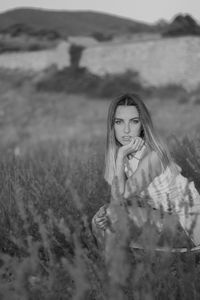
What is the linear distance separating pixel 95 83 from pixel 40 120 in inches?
85.0

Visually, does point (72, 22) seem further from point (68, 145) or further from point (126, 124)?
point (126, 124)

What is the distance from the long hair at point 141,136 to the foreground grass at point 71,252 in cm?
14

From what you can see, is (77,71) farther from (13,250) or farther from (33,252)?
(33,252)

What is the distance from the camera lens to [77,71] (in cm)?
1505

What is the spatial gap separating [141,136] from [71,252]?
2.48ft

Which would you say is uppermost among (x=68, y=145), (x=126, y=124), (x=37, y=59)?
(x=37, y=59)

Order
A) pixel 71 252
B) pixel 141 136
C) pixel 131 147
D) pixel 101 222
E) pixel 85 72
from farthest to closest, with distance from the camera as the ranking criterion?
pixel 85 72 < pixel 141 136 < pixel 71 252 < pixel 131 147 < pixel 101 222

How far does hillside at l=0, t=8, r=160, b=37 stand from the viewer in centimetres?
1686

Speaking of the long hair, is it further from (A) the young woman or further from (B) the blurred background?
(B) the blurred background

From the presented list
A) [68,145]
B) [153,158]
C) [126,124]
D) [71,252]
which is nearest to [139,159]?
[153,158]

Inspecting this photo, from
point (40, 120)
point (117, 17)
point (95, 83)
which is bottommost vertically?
point (40, 120)

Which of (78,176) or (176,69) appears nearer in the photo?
(78,176)

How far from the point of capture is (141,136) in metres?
2.65

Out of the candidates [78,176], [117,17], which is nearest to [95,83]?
[117,17]
